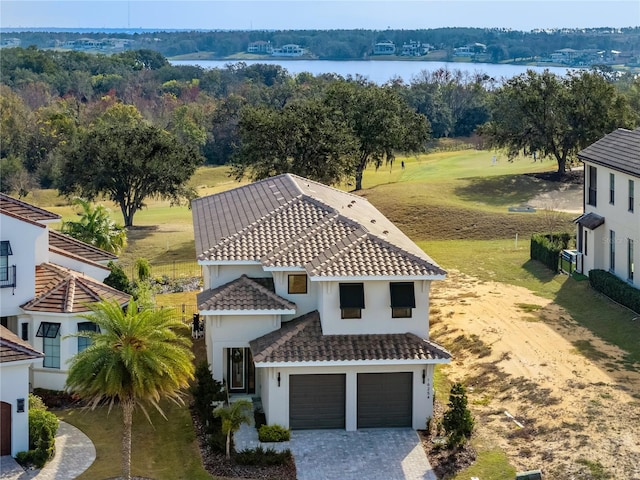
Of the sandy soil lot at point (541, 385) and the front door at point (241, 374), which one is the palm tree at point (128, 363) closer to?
the front door at point (241, 374)

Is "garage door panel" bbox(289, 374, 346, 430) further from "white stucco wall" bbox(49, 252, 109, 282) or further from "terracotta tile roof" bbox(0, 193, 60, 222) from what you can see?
"white stucco wall" bbox(49, 252, 109, 282)

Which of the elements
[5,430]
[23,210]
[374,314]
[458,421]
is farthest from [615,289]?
[5,430]

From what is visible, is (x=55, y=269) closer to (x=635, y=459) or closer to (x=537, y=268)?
(x=635, y=459)

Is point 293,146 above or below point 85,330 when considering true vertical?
above

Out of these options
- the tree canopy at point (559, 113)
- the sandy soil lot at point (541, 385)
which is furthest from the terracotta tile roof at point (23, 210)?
the tree canopy at point (559, 113)

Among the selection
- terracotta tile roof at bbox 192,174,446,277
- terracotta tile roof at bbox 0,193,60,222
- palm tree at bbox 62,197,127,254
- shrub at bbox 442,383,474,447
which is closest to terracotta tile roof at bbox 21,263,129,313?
terracotta tile roof at bbox 0,193,60,222

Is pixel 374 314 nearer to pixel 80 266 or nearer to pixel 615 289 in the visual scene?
pixel 80 266
